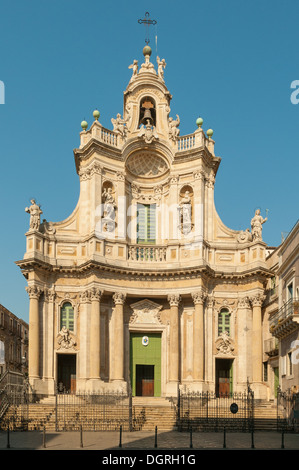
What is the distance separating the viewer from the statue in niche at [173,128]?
4283 centimetres

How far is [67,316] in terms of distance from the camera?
39.7 metres

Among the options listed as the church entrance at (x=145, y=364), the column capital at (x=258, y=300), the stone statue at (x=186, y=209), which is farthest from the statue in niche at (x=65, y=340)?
the column capital at (x=258, y=300)

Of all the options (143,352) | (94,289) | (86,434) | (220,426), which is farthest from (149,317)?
(86,434)

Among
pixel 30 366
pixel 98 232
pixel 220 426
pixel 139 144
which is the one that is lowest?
pixel 220 426

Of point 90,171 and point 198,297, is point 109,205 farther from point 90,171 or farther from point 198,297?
point 198,297

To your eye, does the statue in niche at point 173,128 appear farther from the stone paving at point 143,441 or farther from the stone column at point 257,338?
the stone paving at point 143,441

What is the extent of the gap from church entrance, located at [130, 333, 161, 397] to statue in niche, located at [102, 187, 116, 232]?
24.7 feet

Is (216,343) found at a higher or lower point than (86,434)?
higher

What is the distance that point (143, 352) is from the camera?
40656 millimetres

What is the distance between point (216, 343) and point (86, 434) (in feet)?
50.2

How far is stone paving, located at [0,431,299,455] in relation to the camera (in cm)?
2131

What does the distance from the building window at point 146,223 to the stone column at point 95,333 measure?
6.08 metres

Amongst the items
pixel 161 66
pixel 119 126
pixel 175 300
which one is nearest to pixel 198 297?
pixel 175 300

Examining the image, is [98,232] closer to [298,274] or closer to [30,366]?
[30,366]
